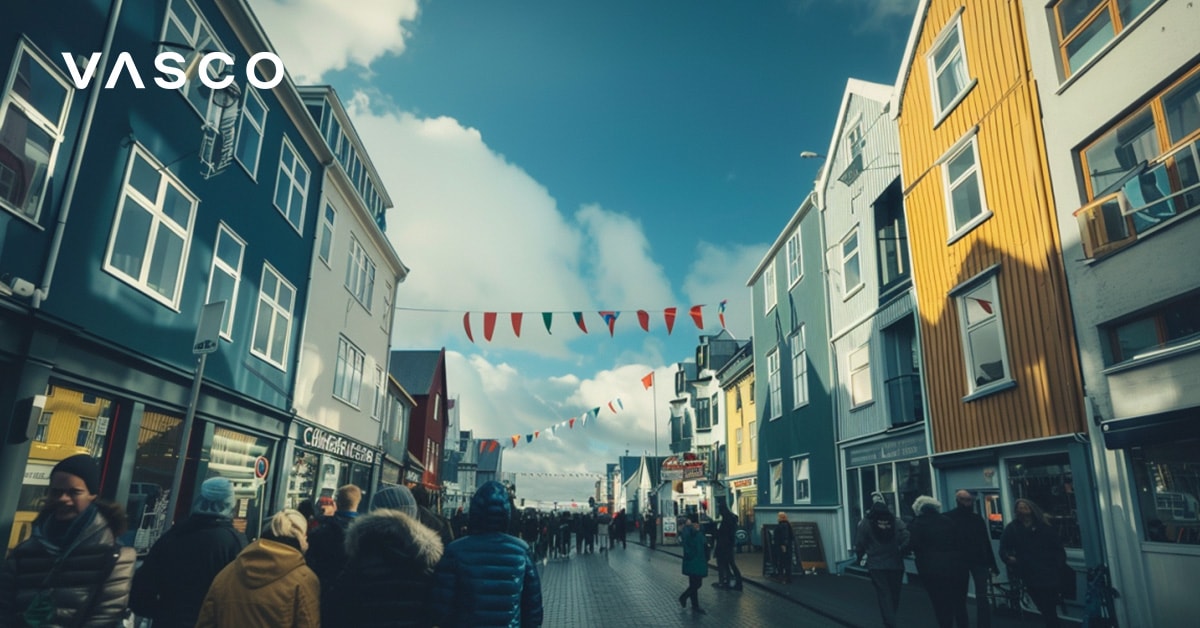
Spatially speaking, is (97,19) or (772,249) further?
(772,249)

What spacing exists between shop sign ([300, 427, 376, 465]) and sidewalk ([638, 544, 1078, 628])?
10024 millimetres

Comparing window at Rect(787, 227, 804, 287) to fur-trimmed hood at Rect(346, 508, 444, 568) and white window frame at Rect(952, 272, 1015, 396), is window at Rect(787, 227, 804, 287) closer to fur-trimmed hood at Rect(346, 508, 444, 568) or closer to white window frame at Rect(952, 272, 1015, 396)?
white window frame at Rect(952, 272, 1015, 396)

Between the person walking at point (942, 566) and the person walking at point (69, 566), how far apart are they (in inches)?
303

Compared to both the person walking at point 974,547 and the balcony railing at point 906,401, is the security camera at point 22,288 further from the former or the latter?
the balcony railing at point 906,401

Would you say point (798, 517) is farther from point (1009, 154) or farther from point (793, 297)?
point (1009, 154)

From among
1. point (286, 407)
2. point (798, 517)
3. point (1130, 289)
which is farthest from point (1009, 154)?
point (286, 407)

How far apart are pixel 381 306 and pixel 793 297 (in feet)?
46.1

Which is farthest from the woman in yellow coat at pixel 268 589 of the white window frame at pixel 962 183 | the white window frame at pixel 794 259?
the white window frame at pixel 794 259

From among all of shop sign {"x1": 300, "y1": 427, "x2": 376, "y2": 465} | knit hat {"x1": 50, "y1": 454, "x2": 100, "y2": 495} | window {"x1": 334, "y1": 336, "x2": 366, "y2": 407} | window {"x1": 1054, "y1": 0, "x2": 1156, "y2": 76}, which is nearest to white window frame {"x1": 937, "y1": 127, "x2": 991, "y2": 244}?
window {"x1": 1054, "y1": 0, "x2": 1156, "y2": 76}

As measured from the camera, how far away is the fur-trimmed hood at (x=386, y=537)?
3568 millimetres

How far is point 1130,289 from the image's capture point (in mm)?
9773

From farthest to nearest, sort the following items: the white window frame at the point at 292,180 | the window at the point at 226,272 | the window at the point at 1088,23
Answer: the white window frame at the point at 292,180 → the window at the point at 226,272 → the window at the point at 1088,23

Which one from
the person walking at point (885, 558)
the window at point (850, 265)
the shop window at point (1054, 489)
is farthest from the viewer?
the window at point (850, 265)

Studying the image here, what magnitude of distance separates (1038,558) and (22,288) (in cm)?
1140
